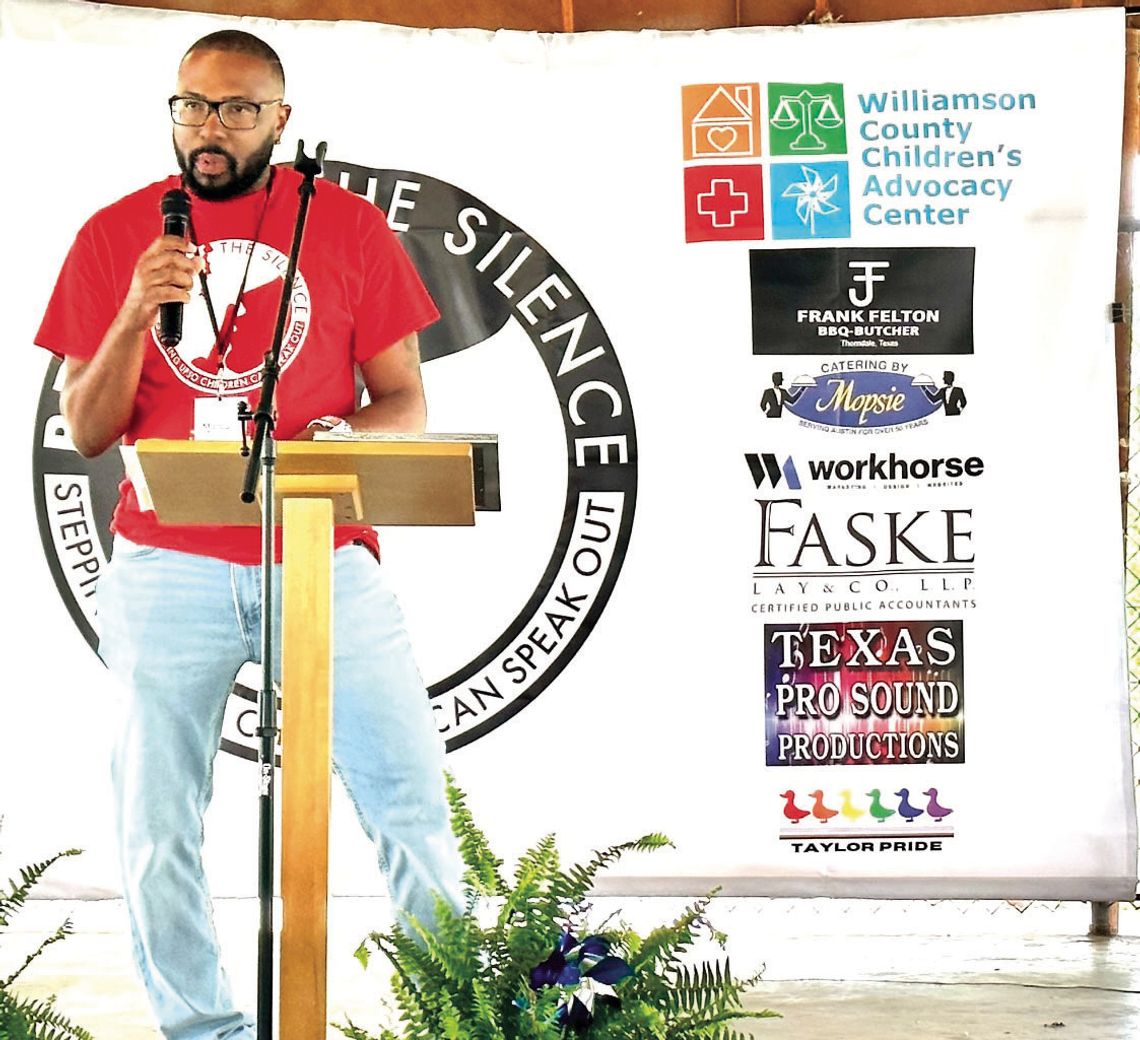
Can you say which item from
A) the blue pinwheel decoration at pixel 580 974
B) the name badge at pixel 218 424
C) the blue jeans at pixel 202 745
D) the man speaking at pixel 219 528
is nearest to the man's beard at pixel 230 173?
the man speaking at pixel 219 528

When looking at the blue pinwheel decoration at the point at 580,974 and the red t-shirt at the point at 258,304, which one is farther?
the red t-shirt at the point at 258,304

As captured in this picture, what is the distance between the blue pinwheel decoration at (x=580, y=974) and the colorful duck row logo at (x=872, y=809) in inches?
91.1

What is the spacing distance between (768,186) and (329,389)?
1690 mm

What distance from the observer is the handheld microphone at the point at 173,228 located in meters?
2.44

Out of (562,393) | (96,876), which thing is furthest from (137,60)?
(96,876)

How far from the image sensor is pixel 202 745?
124 inches

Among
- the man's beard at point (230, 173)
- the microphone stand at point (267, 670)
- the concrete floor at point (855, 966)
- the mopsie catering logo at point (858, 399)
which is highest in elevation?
the man's beard at point (230, 173)

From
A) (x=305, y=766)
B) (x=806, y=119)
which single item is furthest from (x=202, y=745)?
(x=806, y=119)

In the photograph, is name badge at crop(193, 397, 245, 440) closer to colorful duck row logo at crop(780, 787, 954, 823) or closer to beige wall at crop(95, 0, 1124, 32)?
colorful duck row logo at crop(780, 787, 954, 823)

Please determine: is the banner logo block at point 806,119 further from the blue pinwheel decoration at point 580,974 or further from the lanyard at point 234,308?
the blue pinwheel decoration at point 580,974

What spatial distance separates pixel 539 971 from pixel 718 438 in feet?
8.58

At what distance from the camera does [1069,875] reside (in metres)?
4.28

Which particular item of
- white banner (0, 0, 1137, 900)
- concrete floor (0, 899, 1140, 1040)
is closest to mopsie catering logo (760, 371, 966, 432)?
white banner (0, 0, 1137, 900)

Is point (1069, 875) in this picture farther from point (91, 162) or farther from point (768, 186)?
point (91, 162)
